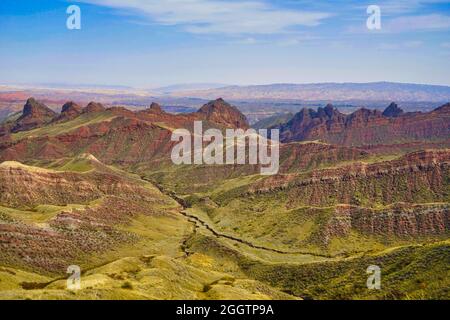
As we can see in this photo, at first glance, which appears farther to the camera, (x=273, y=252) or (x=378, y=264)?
(x=273, y=252)

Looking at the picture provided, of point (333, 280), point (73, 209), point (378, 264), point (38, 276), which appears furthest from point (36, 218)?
point (378, 264)
